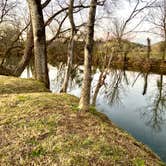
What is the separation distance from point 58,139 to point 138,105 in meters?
13.0

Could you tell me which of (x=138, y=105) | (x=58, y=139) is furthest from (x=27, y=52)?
(x=58, y=139)

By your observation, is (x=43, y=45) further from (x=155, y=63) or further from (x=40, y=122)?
(x=155, y=63)

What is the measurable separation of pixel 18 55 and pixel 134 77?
55.5 feet

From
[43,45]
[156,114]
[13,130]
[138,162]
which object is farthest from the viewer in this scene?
[156,114]

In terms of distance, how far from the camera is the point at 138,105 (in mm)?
17844

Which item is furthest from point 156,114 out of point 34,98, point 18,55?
point 18,55

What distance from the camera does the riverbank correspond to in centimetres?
488

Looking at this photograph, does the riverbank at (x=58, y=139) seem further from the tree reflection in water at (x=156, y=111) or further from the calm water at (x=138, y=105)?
the tree reflection in water at (x=156, y=111)

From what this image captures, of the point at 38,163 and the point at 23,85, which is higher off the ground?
the point at 23,85

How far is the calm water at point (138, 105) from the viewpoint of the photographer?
38.5 ft

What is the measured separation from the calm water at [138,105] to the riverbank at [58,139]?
12.7ft

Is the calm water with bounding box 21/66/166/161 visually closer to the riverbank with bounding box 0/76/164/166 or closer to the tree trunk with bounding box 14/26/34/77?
the riverbank with bounding box 0/76/164/166

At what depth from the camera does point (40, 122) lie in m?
6.07

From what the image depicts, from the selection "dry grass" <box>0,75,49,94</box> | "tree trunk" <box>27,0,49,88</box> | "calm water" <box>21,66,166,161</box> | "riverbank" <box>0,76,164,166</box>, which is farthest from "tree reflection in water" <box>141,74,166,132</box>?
"riverbank" <box>0,76,164,166</box>
